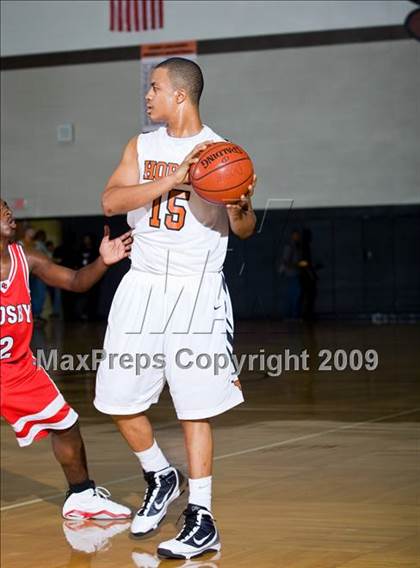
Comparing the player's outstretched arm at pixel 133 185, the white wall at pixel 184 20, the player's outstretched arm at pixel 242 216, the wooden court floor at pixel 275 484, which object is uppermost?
the white wall at pixel 184 20

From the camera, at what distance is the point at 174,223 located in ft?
15.6

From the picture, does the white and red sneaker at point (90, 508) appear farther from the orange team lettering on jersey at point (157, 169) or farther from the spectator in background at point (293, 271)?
the spectator in background at point (293, 271)

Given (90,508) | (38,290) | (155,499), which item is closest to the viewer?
(155,499)

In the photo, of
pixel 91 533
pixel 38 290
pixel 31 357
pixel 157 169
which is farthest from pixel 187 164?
pixel 38 290

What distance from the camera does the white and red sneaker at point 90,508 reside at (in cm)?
530

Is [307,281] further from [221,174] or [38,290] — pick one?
[221,174]

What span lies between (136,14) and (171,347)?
19381 millimetres

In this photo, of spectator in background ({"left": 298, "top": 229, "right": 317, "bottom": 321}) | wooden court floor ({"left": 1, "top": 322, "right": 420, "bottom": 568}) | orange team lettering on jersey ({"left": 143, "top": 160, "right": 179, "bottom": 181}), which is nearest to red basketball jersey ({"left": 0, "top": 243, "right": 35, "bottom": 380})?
orange team lettering on jersey ({"left": 143, "top": 160, "right": 179, "bottom": 181})

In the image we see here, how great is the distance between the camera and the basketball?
4520 mm

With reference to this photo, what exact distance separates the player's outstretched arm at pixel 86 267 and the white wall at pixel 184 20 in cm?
→ 1776

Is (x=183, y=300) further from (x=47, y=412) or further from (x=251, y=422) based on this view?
(x=251, y=422)

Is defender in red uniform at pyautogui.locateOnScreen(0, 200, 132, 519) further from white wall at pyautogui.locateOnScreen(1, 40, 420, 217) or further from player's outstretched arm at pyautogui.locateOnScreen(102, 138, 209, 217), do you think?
white wall at pyautogui.locateOnScreen(1, 40, 420, 217)

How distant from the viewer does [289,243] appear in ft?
75.0

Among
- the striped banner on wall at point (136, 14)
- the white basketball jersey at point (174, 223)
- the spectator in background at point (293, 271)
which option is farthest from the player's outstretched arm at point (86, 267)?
the striped banner on wall at point (136, 14)
